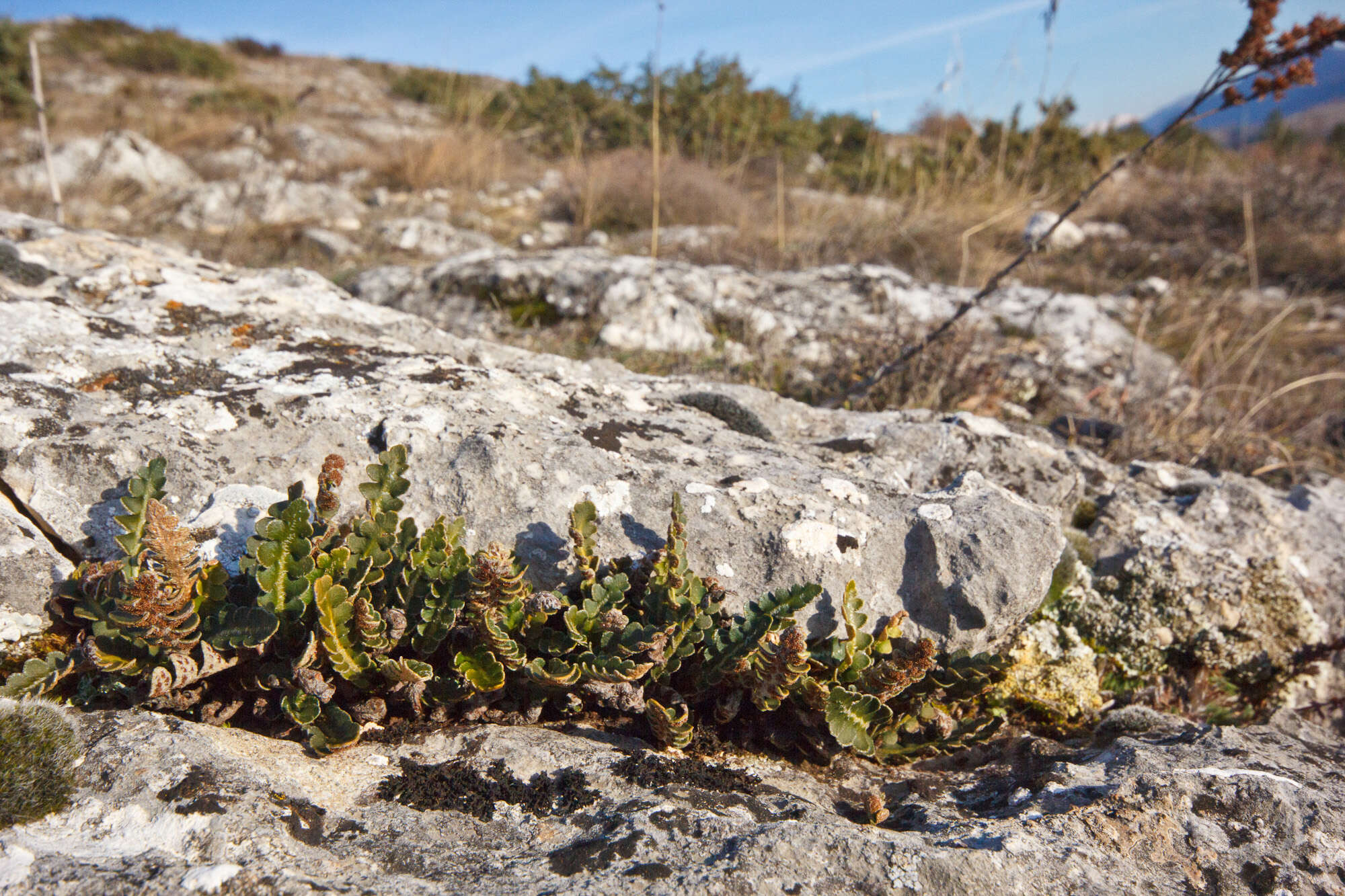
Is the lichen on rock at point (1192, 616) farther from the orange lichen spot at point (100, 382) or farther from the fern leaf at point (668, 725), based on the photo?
the orange lichen spot at point (100, 382)

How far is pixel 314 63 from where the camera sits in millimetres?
30234

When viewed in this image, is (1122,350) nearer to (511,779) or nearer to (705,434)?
(705,434)

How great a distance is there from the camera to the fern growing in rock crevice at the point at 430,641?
157 cm

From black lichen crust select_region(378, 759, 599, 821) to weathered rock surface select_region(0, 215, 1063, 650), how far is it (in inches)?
21.4

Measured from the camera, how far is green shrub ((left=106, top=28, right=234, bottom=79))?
2302 centimetres

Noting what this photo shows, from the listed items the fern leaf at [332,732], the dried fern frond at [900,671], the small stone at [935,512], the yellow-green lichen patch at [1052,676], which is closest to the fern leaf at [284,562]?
the fern leaf at [332,732]

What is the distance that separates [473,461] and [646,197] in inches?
296

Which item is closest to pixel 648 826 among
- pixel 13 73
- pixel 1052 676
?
pixel 1052 676

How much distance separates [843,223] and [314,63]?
30.7 metres

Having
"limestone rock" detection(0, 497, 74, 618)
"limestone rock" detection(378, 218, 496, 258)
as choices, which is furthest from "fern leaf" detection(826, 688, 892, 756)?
"limestone rock" detection(378, 218, 496, 258)

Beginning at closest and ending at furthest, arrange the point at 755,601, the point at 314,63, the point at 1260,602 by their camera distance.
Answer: the point at 755,601, the point at 1260,602, the point at 314,63

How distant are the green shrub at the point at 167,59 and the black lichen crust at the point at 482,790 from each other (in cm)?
2824

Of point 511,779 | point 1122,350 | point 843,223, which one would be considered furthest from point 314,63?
point 511,779

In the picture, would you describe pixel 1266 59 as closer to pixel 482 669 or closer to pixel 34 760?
pixel 482 669
